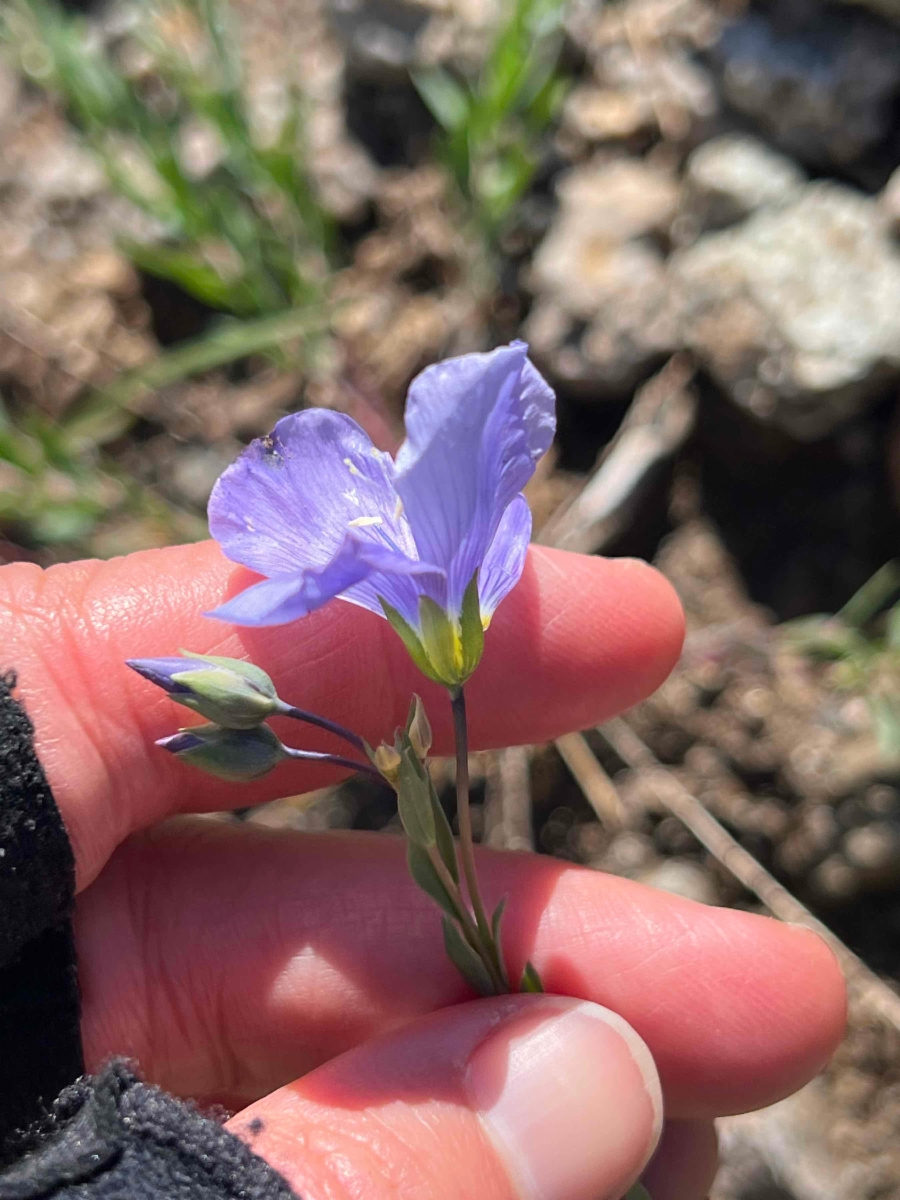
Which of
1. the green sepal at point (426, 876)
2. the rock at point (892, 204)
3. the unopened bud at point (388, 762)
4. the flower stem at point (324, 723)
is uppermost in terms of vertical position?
the rock at point (892, 204)

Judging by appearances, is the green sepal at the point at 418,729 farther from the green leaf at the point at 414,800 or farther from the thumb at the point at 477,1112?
the thumb at the point at 477,1112

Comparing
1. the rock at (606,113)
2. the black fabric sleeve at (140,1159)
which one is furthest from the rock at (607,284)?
the black fabric sleeve at (140,1159)

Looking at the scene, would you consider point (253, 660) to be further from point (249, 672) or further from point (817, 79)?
point (817, 79)

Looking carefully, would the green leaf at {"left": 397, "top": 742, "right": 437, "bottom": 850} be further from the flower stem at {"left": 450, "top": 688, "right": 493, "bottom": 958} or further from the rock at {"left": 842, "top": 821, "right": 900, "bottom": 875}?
the rock at {"left": 842, "top": 821, "right": 900, "bottom": 875}

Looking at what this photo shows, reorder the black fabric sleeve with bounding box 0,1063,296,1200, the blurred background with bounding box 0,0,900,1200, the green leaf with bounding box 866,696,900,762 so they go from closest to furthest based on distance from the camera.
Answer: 1. the black fabric sleeve with bounding box 0,1063,296,1200
2. the green leaf with bounding box 866,696,900,762
3. the blurred background with bounding box 0,0,900,1200

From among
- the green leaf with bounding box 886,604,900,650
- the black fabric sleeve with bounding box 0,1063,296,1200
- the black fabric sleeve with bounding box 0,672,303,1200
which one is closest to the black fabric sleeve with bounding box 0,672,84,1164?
the black fabric sleeve with bounding box 0,672,303,1200
